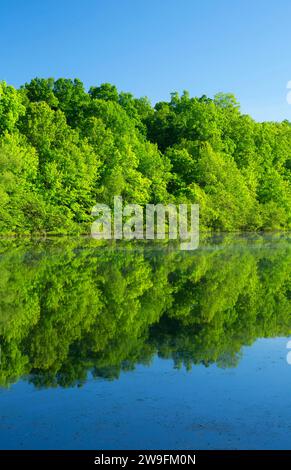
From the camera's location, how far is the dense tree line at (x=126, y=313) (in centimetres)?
1016

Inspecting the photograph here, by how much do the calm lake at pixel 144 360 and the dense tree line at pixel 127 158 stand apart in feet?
73.8

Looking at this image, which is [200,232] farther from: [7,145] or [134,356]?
[134,356]

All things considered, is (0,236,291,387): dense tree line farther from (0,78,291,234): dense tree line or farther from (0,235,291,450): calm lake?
(0,78,291,234): dense tree line

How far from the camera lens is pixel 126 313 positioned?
1425 centimetres

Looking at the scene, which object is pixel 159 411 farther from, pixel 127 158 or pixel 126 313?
pixel 127 158

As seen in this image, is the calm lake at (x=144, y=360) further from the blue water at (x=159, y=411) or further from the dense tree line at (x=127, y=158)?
the dense tree line at (x=127, y=158)

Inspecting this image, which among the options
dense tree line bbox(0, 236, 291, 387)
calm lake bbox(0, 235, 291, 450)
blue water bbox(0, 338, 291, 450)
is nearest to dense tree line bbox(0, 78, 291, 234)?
dense tree line bbox(0, 236, 291, 387)

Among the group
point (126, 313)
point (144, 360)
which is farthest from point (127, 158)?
point (144, 360)

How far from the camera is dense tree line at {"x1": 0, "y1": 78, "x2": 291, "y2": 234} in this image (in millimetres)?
43500

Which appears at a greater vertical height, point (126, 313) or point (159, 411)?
point (126, 313)

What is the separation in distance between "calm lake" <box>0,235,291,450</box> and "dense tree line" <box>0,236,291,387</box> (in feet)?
0.13

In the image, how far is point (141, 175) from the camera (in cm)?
5178

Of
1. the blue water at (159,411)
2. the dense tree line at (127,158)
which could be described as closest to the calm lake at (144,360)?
the blue water at (159,411)

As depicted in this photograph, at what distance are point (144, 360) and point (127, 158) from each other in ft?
138
